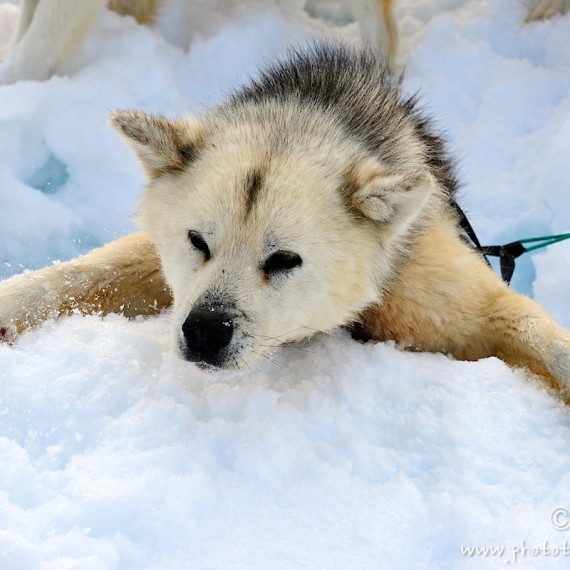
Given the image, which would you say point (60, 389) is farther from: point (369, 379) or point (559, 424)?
point (559, 424)

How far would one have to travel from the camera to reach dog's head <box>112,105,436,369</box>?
2.65 m

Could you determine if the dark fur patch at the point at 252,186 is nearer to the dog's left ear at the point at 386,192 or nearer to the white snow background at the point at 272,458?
the dog's left ear at the point at 386,192

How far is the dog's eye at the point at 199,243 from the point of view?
110 inches

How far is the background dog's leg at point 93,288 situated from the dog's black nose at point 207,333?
78 centimetres

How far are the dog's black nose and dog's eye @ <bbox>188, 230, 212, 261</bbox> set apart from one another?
27 cm

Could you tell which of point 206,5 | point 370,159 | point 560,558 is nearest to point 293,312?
point 370,159

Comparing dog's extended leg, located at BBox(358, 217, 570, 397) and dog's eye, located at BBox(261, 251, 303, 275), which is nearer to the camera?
dog's eye, located at BBox(261, 251, 303, 275)

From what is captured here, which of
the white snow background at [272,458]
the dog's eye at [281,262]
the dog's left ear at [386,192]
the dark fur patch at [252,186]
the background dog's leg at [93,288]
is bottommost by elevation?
the background dog's leg at [93,288]

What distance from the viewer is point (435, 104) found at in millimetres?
5645

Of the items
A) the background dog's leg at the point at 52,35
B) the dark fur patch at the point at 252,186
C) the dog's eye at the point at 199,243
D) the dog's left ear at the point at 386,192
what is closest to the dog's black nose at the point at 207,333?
the dog's eye at the point at 199,243

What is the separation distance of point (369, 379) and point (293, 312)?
0.35 meters

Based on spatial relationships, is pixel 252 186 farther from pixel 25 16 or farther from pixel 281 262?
pixel 25 16

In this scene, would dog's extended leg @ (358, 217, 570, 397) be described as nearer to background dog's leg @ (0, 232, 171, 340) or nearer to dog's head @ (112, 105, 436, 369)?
dog's head @ (112, 105, 436, 369)

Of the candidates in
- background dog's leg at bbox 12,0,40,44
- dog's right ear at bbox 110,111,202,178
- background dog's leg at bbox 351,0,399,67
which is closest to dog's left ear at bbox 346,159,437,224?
dog's right ear at bbox 110,111,202,178
